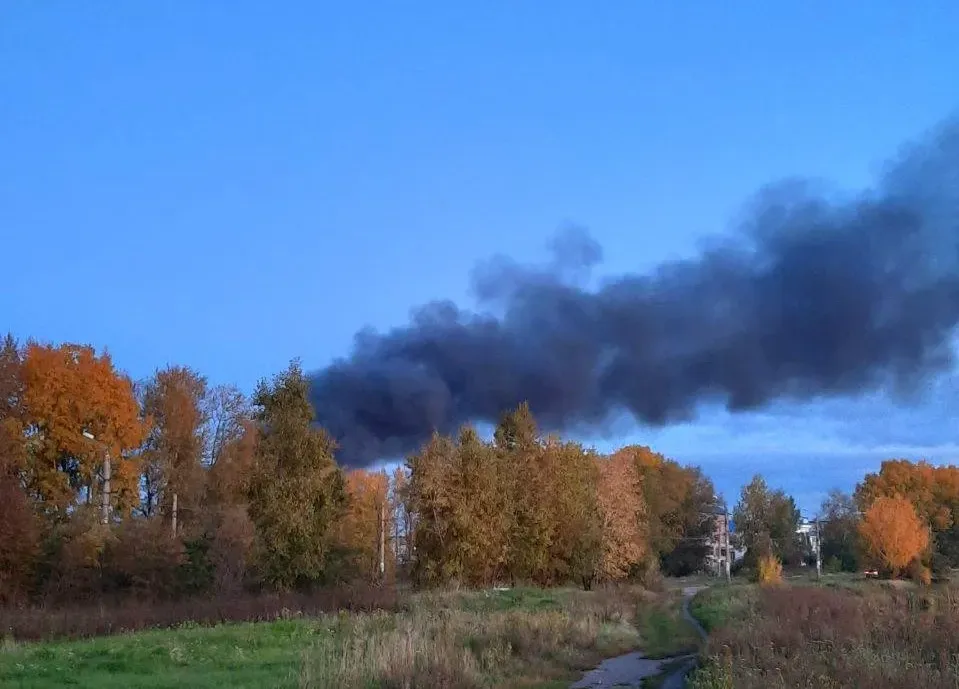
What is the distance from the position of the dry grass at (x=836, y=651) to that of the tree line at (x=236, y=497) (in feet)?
80.9

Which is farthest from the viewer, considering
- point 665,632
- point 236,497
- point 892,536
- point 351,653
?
point 892,536

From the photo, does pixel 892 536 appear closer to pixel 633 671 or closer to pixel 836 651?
pixel 633 671

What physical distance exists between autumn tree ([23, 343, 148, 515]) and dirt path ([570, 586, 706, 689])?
120ft

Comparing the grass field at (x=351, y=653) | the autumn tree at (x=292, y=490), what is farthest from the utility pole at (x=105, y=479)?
the grass field at (x=351, y=653)

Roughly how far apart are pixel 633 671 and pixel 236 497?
3802cm

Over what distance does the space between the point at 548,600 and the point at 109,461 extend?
89.3 ft

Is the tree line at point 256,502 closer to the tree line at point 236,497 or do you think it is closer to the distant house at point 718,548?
the tree line at point 236,497

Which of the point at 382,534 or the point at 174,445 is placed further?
the point at 382,534

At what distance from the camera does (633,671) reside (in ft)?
79.6

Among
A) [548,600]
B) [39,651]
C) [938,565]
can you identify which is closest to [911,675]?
[39,651]

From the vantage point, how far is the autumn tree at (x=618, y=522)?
2768 inches

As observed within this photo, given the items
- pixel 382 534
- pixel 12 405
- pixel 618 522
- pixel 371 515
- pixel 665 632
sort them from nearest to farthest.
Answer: pixel 665 632
pixel 12 405
pixel 618 522
pixel 382 534
pixel 371 515

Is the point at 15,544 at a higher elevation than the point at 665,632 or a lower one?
higher

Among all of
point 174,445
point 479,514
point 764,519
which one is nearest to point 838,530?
point 764,519
